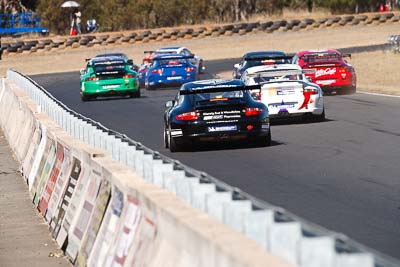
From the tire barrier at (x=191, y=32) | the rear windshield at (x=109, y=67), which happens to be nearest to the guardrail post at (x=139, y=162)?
the rear windshield at (x=109, y=67)

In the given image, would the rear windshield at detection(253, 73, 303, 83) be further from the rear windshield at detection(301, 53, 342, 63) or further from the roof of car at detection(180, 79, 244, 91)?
the rear windshield at detection(301, 53, 342, 63)

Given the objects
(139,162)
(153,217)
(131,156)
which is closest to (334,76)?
(131,156)

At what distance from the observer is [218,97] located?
22266 mm

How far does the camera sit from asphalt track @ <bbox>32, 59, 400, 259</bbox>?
13.4 m

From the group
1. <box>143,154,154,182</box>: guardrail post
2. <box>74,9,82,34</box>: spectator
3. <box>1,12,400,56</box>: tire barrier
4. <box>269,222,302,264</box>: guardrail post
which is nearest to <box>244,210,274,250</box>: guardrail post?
<box>269,222,302,264</box>: guardrail post

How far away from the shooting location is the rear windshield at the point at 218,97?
2217 cm

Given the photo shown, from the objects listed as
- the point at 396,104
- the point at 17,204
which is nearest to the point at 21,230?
the point at 17,204

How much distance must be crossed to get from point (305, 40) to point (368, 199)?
63.6 metres

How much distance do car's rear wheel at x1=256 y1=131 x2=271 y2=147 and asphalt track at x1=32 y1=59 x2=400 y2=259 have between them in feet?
0.64

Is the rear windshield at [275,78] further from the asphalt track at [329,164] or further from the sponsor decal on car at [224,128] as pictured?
the sponsor decal on car at [224,128]

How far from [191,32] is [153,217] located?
74.3 m

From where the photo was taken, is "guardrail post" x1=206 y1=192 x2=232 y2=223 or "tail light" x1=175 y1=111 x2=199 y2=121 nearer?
"guardrail post" x1=206 y1=192 x2=232 y2=223

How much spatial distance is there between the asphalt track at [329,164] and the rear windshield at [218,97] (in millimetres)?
919

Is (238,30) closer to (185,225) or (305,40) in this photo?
(305,40)
